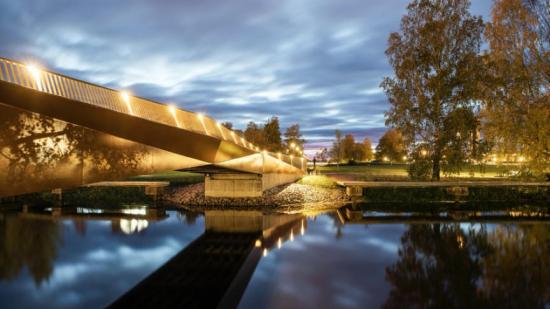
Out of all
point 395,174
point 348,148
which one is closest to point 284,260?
point 395,174

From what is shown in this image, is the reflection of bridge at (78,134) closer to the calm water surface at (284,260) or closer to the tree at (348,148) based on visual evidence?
the calm water surface at (284,260)

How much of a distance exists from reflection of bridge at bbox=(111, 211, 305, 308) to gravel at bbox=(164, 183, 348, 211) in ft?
13.4

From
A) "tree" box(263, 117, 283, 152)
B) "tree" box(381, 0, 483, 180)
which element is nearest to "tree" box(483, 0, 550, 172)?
"tree" box(381, 0, 483, 180)

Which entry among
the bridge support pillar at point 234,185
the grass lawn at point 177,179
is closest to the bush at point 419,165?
the bridge support pillar at point 234,185

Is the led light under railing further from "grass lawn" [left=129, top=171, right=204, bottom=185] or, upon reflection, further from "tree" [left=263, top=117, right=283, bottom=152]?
"tree" [left=263, top=117, right=283, bottom=152]

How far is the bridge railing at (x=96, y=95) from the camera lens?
7.20 meters

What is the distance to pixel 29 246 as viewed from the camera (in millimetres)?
11383

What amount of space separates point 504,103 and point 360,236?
53.5ft

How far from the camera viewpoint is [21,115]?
7.31 m

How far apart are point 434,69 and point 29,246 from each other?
85.2 feet

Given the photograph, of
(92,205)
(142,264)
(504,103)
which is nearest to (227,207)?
(92,205)

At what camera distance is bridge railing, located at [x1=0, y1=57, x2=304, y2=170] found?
7195 mm

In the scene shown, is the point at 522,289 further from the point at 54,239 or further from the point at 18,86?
the point at 54,239

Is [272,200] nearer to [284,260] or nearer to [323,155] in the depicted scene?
[284,260]
